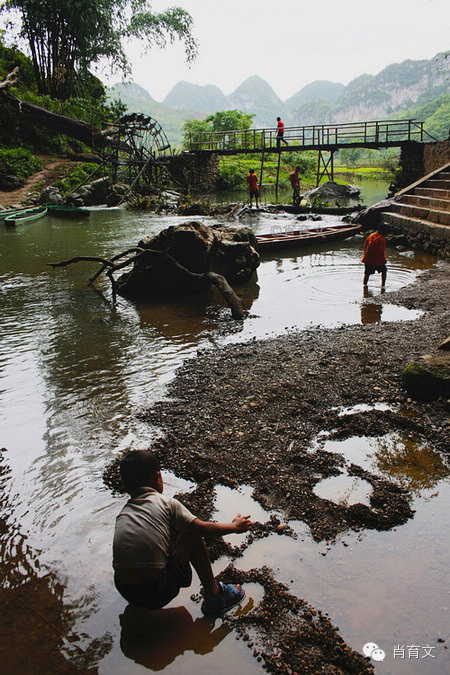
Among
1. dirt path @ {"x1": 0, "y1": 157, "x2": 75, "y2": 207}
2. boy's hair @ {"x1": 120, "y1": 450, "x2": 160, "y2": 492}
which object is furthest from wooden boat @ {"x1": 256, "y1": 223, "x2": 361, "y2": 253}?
dirt path @ {"x1": 0, "y1": 157, "x2": 75, "y2": 207}

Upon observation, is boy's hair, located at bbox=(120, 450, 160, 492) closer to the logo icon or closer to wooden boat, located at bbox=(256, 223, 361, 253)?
the logo icon

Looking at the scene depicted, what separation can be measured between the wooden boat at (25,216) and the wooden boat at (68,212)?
1.45ft

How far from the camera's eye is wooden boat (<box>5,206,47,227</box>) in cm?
2036

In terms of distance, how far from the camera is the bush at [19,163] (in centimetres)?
2836

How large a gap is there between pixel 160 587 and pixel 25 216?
22.6 meters

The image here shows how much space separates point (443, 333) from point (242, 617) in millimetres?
5733

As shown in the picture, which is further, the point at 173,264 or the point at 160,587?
the point at 173,264

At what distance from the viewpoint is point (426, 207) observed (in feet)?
54.8

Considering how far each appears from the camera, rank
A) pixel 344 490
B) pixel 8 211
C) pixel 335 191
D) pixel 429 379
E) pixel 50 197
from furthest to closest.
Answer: pixel 335 191 → pixel 50 197 → pixel 8 211 → pixel 429 379 → pixel 344 490

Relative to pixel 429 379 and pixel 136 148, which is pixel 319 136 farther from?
pixel 429 379

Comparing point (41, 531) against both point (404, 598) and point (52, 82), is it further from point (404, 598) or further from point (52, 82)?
point (52, 82)

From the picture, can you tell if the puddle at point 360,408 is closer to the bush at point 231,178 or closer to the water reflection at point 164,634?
the water reflection at point 164,634

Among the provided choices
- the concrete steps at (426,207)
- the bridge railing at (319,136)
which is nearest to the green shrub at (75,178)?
the bridge railing at (319,136)

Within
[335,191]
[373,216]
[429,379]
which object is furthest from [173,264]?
[335,191]
